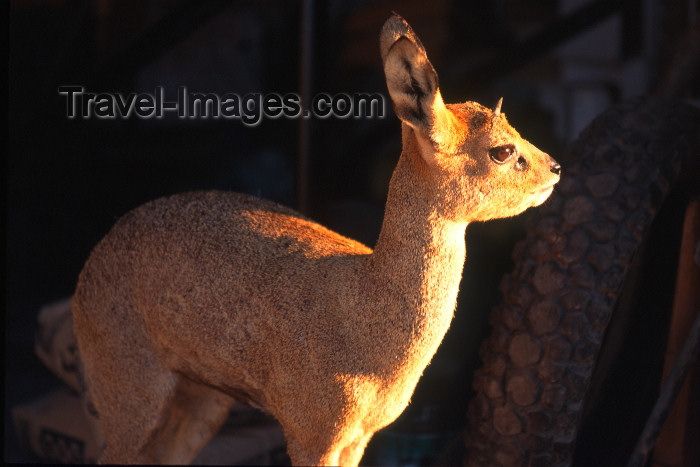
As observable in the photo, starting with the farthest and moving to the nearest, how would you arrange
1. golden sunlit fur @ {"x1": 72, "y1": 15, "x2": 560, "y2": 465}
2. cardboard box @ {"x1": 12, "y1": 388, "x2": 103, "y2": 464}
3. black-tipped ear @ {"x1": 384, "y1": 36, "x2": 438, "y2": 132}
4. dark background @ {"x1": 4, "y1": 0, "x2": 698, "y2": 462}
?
cardboard box @ {"x1": 12, "y1": 388, "x2": 103, "y2": 464}
dark background @ {"x1": 4, "y1": 0, "x2": 698, "y2": 462}
golden sunlit fur @ {"x1": 72, "y1": 15, "x2": 560, "y2": 465}
black-tipped ear @ {"x1": 384, "y1": 36, "x2": 438, "y2": 132}

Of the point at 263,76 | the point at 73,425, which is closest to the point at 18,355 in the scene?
the point at 73,425

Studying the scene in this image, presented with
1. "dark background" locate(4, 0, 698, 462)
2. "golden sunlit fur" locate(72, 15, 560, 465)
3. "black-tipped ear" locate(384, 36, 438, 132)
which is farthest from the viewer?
"dark background" locate(4, 0, 698, 462)

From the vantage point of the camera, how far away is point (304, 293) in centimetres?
141

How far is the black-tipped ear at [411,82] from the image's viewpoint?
3.82ft

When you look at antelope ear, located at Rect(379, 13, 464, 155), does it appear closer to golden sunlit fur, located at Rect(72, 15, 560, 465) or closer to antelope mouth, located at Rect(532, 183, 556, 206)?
golden sunlit fur, located at Rect(72, 15, 560, 465)

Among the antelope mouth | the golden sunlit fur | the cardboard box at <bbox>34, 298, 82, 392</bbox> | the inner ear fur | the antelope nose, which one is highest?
the inner ear fur

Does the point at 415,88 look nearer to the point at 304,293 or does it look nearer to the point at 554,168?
the point at 554,168

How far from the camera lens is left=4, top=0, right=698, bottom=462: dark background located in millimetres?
2193

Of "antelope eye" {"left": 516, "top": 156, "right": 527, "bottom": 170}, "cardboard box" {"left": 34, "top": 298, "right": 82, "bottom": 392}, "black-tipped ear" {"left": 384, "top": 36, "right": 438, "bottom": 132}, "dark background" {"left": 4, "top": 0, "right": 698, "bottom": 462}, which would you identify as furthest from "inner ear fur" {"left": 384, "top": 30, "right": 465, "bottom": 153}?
"cardboard box" {"left": 34, "top": 298, "right": 82, "bottom": 392}

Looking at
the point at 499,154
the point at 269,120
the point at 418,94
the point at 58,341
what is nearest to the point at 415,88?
the point at 418,94

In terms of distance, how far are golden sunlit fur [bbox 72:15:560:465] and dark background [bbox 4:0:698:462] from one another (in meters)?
0.62

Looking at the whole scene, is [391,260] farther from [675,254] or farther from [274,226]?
[675,254]

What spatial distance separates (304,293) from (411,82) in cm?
43

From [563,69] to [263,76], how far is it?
1.26 m
